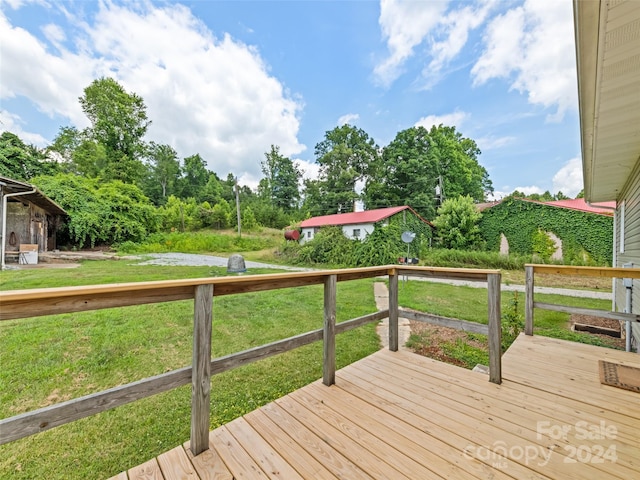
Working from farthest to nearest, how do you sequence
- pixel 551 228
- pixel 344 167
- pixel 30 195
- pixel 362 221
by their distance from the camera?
pixel 344 167 → pixel 362 221 → pixel 551 228 → pixel 30 195

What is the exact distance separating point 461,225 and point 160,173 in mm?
35049

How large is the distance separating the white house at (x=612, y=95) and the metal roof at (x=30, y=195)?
12.9m

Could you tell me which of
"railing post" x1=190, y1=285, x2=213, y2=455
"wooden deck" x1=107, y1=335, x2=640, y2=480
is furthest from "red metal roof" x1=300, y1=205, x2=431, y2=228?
"railing post" x1=190, y1=285, x2=213, y2=455

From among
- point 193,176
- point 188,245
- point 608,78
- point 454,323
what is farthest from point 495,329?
point 193,176

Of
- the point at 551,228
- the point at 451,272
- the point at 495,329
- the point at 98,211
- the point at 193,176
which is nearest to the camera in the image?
the point at 495,329

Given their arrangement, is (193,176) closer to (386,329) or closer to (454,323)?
(386,329)

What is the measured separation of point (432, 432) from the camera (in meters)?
1.58

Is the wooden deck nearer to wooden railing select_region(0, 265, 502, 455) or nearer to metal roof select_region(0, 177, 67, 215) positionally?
wooden railing select_region(0, 265, 502, 455)

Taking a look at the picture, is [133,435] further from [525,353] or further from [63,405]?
[525,353]

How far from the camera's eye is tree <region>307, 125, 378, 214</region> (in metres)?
27.0

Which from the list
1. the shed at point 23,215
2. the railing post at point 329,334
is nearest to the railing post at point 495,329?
the railing post at point 329,334

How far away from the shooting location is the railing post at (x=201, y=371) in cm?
142

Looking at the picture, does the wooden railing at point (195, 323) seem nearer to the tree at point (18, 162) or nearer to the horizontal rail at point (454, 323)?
the horizontal rail at point (454, 323)

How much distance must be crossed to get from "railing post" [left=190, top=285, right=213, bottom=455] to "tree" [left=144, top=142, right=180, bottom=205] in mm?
36037
